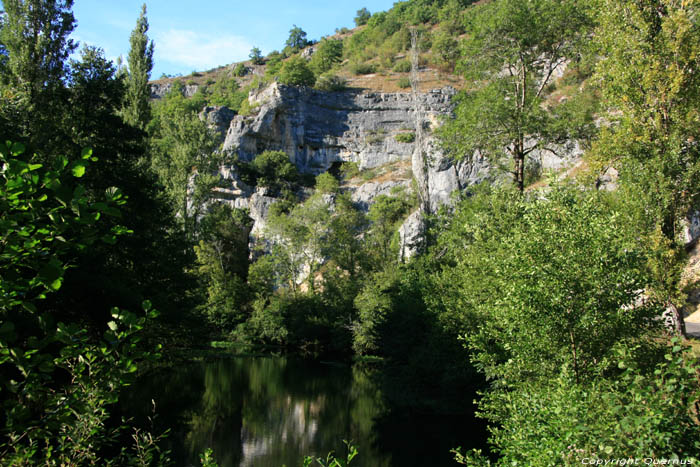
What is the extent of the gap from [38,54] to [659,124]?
17341 mm

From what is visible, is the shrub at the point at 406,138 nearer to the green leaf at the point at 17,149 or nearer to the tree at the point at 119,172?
the tree at the point at 119,172

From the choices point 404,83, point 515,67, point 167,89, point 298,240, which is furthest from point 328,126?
point 167,89

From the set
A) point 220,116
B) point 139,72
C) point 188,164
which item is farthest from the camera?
point 220,116

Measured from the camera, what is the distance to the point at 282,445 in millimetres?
13781

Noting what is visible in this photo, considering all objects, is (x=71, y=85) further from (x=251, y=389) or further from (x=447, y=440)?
(x=447, y=440)

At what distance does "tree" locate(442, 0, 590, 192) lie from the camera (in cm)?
1460

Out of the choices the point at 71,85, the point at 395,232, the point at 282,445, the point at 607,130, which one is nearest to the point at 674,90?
the point at 607,130

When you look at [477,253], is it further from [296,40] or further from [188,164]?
[296,40]

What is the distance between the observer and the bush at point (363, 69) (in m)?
77.1

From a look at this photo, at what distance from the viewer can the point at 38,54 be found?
13492 mm

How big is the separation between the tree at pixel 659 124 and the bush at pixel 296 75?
57950 millimetres

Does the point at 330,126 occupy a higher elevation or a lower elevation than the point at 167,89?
lower

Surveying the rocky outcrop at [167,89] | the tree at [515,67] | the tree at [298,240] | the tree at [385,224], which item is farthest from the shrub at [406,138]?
the rocky outcrop at [167,89]

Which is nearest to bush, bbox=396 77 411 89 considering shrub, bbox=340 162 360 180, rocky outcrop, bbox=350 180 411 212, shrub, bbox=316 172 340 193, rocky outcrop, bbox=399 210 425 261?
shrub, bbox=340 162 360 180
